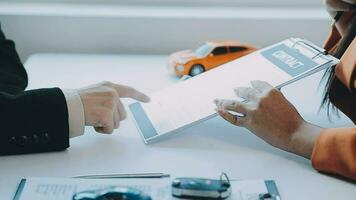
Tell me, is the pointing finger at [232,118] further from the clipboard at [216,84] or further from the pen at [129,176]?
the pen at [129,176]

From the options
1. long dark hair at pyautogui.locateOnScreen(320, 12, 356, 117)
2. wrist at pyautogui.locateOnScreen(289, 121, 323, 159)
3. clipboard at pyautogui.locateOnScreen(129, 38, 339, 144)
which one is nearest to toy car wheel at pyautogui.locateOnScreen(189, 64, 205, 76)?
clipboard at pyautogui.locateOnScreen(129, 38, 339, 144)

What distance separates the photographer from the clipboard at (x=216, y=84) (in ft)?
3.18

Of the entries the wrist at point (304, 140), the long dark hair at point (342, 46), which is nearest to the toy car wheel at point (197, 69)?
the long dark hair at point (342, 46)

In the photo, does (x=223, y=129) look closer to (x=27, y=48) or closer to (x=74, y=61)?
(x=74, y=61)

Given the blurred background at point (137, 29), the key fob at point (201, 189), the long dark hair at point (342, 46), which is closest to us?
the key fob at point (201, 189)

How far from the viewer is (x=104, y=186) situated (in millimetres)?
788

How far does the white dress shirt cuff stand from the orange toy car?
1.22 feet

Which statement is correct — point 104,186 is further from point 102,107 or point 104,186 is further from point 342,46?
point 342,46

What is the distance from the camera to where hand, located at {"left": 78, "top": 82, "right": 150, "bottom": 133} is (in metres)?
0.95

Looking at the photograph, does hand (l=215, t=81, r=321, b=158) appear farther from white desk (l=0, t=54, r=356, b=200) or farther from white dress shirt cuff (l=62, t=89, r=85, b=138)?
white dress shirt cuff (l=62, t=89, r=85, b=138)

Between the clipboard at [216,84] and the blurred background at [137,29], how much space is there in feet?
1.20

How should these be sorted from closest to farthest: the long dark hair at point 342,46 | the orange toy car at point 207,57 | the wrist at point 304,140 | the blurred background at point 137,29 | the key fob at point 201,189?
the key fob at point 201,189, the wrist at point 304,140, the long dark hair at point 342,46, the orange toy car at point 207,57, the blurred background at point 137,29

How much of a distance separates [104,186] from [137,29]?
74cm

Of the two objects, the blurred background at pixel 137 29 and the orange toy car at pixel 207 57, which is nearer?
the orange toy car at pixel 207 57
